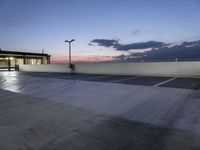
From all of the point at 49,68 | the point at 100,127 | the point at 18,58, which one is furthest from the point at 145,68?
the point at 18,58

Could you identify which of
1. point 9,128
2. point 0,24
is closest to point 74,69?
point 0,24

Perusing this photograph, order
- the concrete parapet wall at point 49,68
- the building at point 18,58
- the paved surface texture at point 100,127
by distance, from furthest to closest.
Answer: the building at point 18,58
the concrete parapet wall at point 49,68
the paved surface texture at point 100,127

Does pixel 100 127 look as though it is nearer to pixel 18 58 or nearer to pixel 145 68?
pixel 145 68

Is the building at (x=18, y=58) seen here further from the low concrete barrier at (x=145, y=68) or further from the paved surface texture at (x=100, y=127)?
the paved surface texture at (x=100, y=127)

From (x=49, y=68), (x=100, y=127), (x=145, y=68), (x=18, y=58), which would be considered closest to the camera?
(x=100, y=127)

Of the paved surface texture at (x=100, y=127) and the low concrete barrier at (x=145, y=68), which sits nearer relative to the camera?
the paved surface texture at (x=100, y=127)

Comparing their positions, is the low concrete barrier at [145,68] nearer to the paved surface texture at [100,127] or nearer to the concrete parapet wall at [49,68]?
the concrete parapet wall at [49,68]

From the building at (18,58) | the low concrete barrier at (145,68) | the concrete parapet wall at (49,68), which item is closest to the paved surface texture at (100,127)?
the low concrete barrier at (145,68)

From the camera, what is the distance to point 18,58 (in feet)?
91.8

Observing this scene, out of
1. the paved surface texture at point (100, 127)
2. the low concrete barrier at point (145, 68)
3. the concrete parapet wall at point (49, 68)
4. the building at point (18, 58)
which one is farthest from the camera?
the building at point (18, 58)

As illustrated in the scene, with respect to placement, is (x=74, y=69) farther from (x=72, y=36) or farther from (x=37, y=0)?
(x=37, y=0)

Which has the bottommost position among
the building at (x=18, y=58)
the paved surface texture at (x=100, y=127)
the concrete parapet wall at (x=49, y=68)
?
the paved surface texture at (x=100, y=127)

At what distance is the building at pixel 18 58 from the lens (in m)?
26.0

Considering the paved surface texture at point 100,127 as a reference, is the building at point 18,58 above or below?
above
